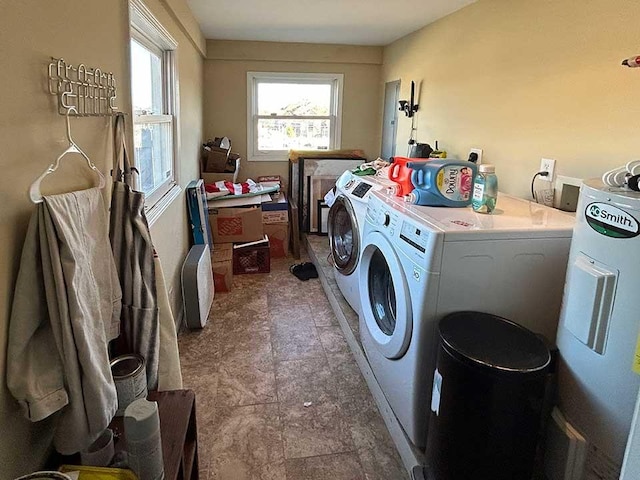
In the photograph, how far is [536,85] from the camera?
232cm

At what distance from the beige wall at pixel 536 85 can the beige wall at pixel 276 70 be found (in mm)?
1364

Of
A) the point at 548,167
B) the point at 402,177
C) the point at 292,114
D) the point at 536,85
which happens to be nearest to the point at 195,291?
the point at 402,177

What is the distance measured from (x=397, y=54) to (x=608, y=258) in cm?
368

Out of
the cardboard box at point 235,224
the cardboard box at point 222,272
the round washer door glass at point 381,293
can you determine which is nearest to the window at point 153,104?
the cardboard box at point 222,272

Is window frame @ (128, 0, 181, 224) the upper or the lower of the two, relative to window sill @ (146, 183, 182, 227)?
upper

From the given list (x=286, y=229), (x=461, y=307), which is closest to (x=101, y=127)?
(x=461, y=307)

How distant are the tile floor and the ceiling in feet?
7.02

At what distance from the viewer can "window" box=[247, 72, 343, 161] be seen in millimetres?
4855

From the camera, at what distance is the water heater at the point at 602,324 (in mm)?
1177

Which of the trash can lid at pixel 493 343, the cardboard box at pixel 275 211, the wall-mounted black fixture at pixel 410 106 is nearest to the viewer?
the trash can lid at pixel 493 343

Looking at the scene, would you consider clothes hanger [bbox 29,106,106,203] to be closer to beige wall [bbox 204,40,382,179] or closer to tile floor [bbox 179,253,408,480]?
tile floor [bbox 179,253,408,480]

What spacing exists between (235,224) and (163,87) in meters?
1.40

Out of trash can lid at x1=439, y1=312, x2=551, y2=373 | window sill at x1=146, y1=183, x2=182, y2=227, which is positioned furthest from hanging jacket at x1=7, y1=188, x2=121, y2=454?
window sill at x1=146, y1=183, x2=182, y2=227

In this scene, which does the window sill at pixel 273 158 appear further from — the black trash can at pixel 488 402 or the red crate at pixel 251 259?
the black trash can at pixel 488 402
